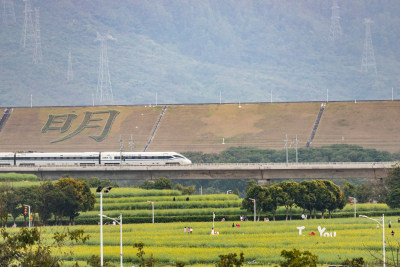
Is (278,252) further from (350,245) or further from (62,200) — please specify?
(62,200)

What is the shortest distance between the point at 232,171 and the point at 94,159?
110 feet

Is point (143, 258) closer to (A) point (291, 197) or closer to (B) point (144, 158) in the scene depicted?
(A) point (291, 197)

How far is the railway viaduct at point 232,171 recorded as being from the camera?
164625mm

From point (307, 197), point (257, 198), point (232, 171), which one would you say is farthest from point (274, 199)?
point (232, 171)


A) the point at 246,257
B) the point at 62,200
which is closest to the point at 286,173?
the point at 62,200

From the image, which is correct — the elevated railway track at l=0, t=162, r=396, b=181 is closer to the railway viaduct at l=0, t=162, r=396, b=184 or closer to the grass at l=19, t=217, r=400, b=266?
the railway viaduct at l=0, t=162, r=396, b=184

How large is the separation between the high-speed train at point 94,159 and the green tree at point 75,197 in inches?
1827

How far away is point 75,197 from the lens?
13025cm

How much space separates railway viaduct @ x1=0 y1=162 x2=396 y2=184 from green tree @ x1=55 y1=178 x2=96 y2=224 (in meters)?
38.5

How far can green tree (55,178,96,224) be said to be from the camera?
129 metres

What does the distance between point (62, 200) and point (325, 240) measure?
139ft

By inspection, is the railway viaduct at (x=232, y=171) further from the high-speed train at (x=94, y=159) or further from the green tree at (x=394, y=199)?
the green tree at (x=394, y=199)

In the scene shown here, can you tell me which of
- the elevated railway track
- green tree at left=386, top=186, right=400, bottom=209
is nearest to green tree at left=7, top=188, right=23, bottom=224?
the elevated railway track

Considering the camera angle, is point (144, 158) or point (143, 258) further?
point (144, 158)
